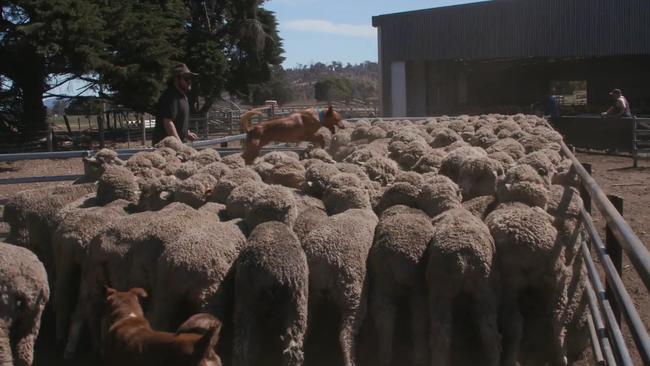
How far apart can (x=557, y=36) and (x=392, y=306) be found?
1252 inches

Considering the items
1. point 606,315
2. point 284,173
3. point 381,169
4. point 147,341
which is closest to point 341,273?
point 147,341

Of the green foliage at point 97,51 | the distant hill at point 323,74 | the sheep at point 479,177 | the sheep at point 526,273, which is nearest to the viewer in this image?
the sheep at point 526,273

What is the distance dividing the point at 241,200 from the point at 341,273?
134 centimetres

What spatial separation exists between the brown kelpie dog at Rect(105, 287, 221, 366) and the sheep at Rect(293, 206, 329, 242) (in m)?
1.20

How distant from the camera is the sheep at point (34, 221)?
6.41m

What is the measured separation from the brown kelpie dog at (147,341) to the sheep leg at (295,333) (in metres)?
0.43

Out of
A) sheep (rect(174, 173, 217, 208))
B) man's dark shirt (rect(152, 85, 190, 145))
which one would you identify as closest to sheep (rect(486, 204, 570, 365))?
sheep (rect(174, 173, 217, 208))

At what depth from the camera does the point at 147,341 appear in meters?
4.02

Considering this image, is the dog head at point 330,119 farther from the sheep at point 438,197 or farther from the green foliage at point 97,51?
the green foliage at point 97,51

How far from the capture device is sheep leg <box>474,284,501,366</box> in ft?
14.6

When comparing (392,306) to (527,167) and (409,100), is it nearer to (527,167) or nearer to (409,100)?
(527,167)

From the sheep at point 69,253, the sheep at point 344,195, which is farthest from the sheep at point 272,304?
the sheep at point 69,253

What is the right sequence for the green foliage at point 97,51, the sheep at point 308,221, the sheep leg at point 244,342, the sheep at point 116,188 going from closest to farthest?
1. the sheep leg at point 244,342
2. the sheep at point 308,221
3. the sheep at point 116,188
4. the green foliage at point 97,51

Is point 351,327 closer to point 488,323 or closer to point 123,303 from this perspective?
point 488,323
